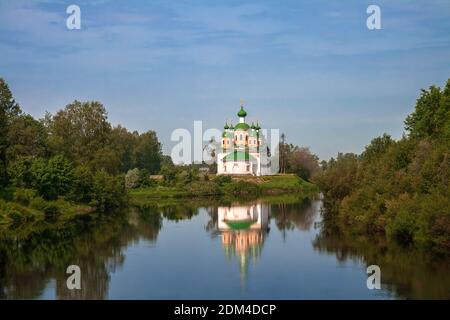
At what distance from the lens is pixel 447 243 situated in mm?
26188

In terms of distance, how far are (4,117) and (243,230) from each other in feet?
57.7

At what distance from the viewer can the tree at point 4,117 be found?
148ft

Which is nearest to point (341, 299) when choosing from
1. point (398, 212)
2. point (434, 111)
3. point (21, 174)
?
point (398, 212)

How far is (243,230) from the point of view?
39.2 m

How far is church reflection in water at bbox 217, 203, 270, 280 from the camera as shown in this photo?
2866cm

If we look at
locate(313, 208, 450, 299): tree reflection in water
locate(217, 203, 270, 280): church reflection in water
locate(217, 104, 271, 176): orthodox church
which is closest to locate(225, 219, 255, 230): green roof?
locate(217, 203, 270, 280): church reflection in water

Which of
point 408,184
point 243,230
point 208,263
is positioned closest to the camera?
point 208,263

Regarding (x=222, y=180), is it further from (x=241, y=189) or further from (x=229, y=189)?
(x=241, y=189)

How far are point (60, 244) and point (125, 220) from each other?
41.4 ft

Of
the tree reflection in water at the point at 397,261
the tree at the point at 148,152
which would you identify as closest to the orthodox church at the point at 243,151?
the tree at the point at 148,152

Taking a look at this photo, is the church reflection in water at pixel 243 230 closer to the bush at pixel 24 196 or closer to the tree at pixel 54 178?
the tree at pixel 54 178

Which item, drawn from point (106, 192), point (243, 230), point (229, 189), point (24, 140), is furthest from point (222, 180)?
point (243, 230)

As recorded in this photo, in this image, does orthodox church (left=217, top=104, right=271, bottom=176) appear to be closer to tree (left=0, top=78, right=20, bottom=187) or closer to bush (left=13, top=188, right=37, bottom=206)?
tree (left=0, top=78, right=20, bottom=187)

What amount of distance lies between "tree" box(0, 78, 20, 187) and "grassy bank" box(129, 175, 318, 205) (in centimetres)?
1672
